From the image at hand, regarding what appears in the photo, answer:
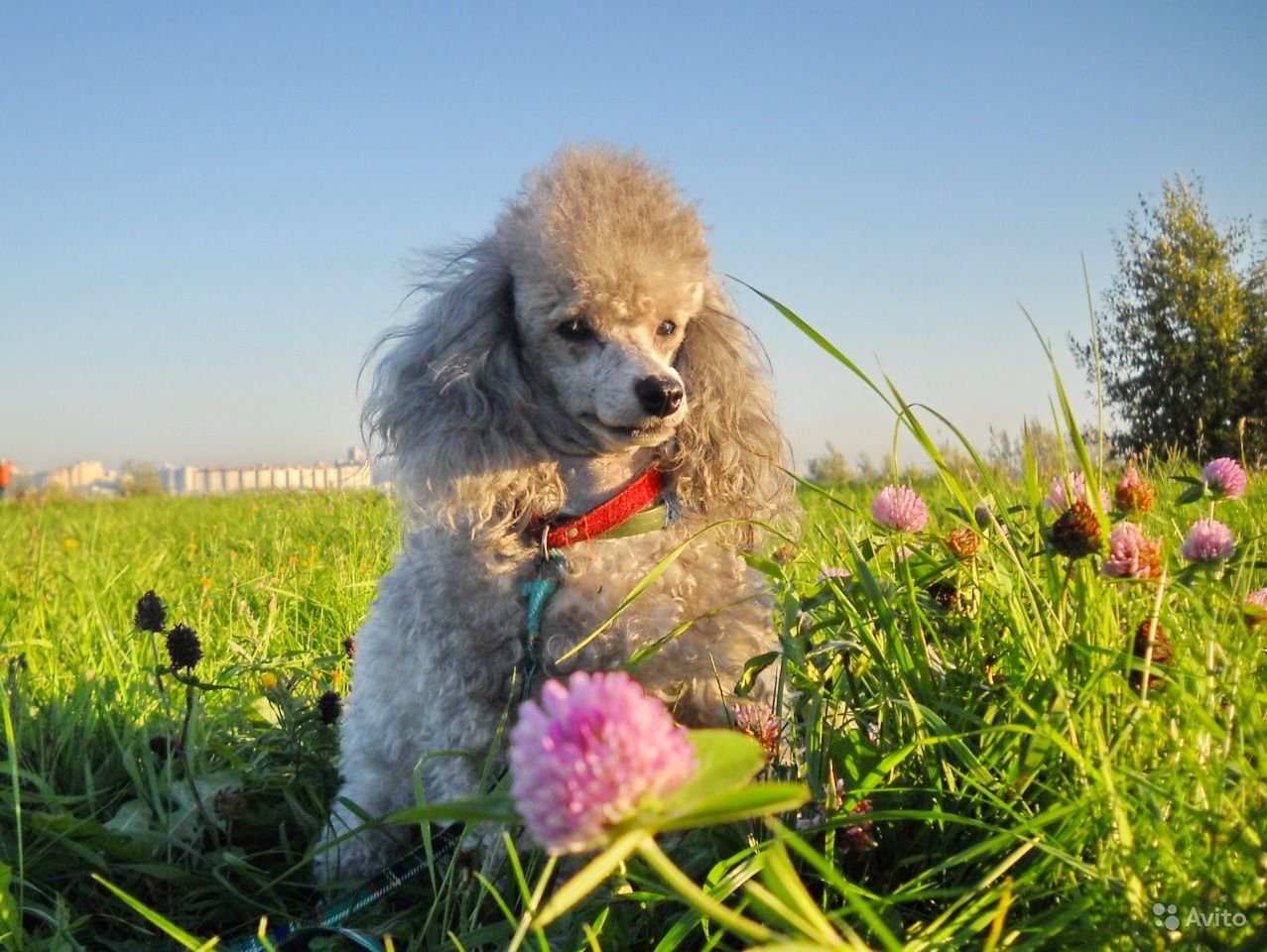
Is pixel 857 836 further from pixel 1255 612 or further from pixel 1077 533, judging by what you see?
pixel 1255 612

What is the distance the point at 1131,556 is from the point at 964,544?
41 centimetres

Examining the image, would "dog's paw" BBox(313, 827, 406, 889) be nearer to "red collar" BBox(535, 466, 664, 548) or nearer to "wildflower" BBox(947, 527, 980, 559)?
"red collar" BBox(535, 466, 664, 548)

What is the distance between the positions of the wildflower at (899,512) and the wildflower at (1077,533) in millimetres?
464

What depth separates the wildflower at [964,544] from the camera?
6.81ft

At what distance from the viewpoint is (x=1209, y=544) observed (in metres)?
1.81

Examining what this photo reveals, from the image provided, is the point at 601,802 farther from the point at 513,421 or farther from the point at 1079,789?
the point at 513,421

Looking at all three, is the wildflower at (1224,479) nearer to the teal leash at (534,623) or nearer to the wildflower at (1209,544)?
the wildflower at (1209,544)

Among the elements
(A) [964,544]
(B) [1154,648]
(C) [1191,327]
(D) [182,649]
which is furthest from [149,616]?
(C) [1191,327]

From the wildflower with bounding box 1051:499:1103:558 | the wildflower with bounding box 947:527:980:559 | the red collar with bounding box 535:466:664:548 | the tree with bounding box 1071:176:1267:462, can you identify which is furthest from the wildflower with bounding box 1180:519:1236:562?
the tree with bounding box 1071:176:1267:462

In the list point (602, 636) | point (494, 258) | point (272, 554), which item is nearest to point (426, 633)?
point (602, 636)

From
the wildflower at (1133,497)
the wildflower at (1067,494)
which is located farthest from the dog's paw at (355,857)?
the wildflower at (1133,497)

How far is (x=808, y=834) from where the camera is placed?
5.52 feet

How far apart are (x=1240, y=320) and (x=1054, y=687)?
3291cm

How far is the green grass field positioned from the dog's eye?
2.89 feet
